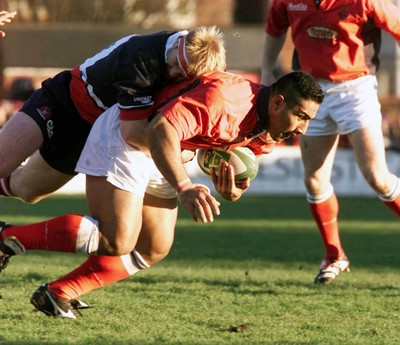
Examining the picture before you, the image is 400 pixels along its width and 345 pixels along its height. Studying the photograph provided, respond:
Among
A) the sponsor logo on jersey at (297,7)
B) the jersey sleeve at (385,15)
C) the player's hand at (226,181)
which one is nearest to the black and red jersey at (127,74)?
the player's hand at (226,181)

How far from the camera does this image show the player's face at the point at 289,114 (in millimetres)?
6035

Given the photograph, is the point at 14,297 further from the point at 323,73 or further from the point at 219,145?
the point at 323,73

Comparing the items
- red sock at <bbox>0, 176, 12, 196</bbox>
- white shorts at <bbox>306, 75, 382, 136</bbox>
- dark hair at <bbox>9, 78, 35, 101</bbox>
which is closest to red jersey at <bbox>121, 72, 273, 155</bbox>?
red sock at <bbox>0, 176, 12, 196</bbox>

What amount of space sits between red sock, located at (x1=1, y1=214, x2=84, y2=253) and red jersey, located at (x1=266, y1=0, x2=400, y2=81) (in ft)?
8.69

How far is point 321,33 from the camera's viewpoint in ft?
27.0

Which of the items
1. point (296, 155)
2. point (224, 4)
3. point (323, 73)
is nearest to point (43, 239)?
point (323, 73)

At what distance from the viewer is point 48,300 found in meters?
6.48

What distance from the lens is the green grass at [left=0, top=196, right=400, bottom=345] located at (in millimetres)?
6090

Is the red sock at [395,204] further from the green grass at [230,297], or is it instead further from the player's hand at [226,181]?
the player's hand at [226,181]

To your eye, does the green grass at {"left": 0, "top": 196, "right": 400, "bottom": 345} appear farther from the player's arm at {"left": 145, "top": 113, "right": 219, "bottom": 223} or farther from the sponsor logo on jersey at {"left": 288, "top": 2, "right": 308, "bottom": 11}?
the sponsor logo on jersey at {"left": 288, "top": 2, "right": 308, "bottom": 11}

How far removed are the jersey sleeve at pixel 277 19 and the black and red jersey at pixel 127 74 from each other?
2.05 meters

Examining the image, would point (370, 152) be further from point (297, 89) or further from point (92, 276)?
point (92, 276)

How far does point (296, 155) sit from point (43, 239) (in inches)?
501

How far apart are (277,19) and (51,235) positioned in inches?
117
